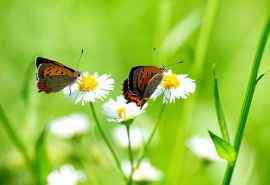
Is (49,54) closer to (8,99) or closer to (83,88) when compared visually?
(8,99)

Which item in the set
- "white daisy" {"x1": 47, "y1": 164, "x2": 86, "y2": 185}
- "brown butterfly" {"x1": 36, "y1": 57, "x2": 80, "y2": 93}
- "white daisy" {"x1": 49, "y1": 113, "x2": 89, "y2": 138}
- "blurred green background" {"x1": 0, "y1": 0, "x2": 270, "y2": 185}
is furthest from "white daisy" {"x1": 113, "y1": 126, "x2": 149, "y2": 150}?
"brown butterfly" {"x1": 36, "y1": 57, "x2": 80, "y2": 93}

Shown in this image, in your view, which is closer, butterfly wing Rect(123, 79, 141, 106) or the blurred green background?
butterfly wing Rect(123, 79, 141, 106)

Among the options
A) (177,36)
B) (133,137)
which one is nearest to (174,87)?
(177,36)

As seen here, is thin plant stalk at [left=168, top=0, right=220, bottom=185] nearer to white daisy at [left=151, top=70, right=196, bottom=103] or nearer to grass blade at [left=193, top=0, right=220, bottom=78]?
grass blade at [left=193, top=0, right=220, bottom=78]

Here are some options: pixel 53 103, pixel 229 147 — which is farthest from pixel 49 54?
pixel 229 147

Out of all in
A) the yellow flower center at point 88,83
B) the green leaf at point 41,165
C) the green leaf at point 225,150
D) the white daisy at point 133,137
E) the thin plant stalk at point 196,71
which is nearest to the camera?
the green leaf at point 225,150

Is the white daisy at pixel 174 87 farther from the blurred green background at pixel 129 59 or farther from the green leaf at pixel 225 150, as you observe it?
the blurred green background at pixel 129 59

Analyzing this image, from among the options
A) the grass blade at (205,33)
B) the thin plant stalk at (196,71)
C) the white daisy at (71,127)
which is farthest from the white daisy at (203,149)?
the white daisy at (71,127)
